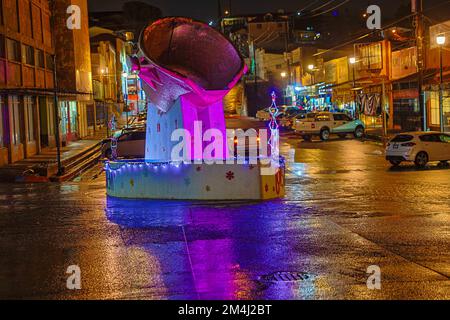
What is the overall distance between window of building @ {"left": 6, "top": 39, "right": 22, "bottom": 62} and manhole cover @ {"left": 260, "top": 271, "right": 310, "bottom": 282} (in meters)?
24.2

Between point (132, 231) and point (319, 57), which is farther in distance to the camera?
point (319, 57)

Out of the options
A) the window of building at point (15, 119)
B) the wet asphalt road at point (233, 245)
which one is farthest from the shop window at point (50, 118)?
the wet asphalt road at point (233, 245)

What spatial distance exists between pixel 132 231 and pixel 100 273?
127 inches

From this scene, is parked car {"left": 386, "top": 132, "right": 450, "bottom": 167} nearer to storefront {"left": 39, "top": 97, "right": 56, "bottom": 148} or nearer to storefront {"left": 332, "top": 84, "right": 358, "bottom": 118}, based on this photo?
storefront {"left": 39, "top": 97, "right": 56, "bottom": 148}

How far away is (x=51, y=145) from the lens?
38844mm

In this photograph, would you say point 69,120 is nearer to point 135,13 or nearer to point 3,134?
point 3,134

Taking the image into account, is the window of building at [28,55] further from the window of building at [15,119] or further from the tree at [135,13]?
the tree at [135,13]

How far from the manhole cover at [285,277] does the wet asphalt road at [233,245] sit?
0.5 inches

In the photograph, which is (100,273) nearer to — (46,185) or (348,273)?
(348,273)

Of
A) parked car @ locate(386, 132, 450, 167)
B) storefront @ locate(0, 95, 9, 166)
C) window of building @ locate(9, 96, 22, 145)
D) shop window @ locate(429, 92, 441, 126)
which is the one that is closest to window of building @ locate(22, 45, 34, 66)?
window of building @ locate(9, 96, 22, 145)

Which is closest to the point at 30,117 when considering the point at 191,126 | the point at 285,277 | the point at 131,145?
the point at 131,145

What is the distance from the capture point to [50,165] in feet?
84.9

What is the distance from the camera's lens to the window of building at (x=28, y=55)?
32688 mm

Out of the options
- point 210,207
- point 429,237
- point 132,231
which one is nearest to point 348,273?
point 429,237
